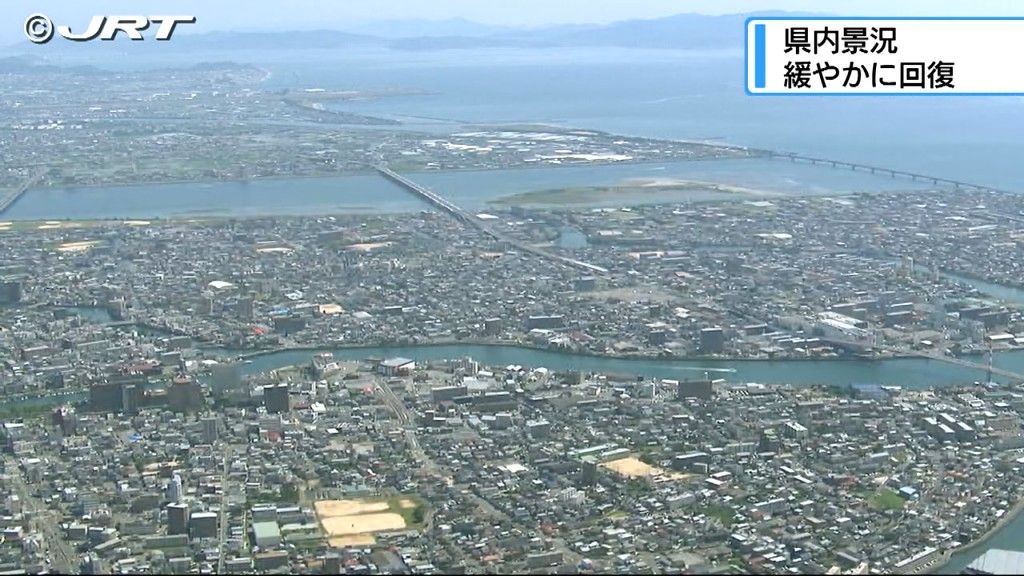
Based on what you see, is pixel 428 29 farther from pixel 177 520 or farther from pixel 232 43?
pixel 177 520

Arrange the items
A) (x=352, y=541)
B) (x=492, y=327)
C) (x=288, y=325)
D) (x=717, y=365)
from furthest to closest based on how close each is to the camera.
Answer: (x=288, y=325)
(x=492, y=327)
(x=717, y=365)
(x=352, y=541)

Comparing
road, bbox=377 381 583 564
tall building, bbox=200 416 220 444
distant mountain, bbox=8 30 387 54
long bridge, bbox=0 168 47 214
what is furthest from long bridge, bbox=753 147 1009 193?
distant mountain, bbox=8 30 387 54

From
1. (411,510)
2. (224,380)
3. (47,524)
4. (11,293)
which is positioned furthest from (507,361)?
(11,293)

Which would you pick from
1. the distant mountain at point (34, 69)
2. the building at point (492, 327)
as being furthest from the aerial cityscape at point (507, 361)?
the distant mountain at point (34, 69)

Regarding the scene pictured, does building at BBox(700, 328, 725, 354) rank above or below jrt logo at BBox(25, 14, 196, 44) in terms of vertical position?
below

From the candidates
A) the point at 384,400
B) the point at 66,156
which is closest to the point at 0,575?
the point at 384,400

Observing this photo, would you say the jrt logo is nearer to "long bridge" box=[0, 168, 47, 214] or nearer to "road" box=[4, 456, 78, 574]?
"road" box=[4, 456, 78, 574]
